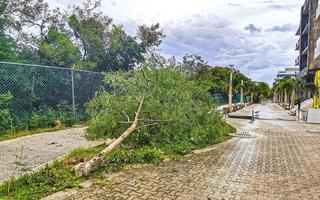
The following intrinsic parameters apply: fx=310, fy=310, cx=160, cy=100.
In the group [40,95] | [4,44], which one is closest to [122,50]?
[4,44]

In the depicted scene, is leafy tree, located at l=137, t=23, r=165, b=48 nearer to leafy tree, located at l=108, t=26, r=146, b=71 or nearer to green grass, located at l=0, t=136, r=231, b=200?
leafy tree, located at l=108, t=26, r=146, b=71

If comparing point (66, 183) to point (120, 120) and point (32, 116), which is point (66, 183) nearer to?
point (120, 120)

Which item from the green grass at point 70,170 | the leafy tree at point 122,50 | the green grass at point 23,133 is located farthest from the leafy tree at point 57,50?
the green grass at point 70,170

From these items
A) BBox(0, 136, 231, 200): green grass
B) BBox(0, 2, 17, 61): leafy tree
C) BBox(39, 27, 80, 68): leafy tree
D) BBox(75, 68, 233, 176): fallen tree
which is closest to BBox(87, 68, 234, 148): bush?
BBox(75, 68, 233, 176): fallen tree

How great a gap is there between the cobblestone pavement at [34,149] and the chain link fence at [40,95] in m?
0.82

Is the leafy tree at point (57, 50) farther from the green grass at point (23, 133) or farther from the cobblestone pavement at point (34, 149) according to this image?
the cobblestone pavement at point (34, 149)

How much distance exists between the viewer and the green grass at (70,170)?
440cm

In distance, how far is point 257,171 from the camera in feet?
21.0

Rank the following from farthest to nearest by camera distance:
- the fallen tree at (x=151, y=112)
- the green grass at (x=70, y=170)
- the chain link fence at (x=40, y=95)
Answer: the chain link fence at (x=40, y=95) < the fallen tree at (x=151, y=112) < the green grass at (x=70, y=170)

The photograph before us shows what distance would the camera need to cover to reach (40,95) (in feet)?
32.9

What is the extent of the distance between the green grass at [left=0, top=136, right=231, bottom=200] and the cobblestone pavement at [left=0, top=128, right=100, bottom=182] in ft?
1.06

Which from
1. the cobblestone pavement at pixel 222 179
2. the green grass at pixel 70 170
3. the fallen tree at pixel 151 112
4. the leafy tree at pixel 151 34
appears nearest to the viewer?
the green grass at pixel 70 170

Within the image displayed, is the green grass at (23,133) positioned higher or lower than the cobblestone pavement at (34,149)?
higher

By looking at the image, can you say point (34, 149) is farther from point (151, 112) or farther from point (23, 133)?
point (151, 112)
